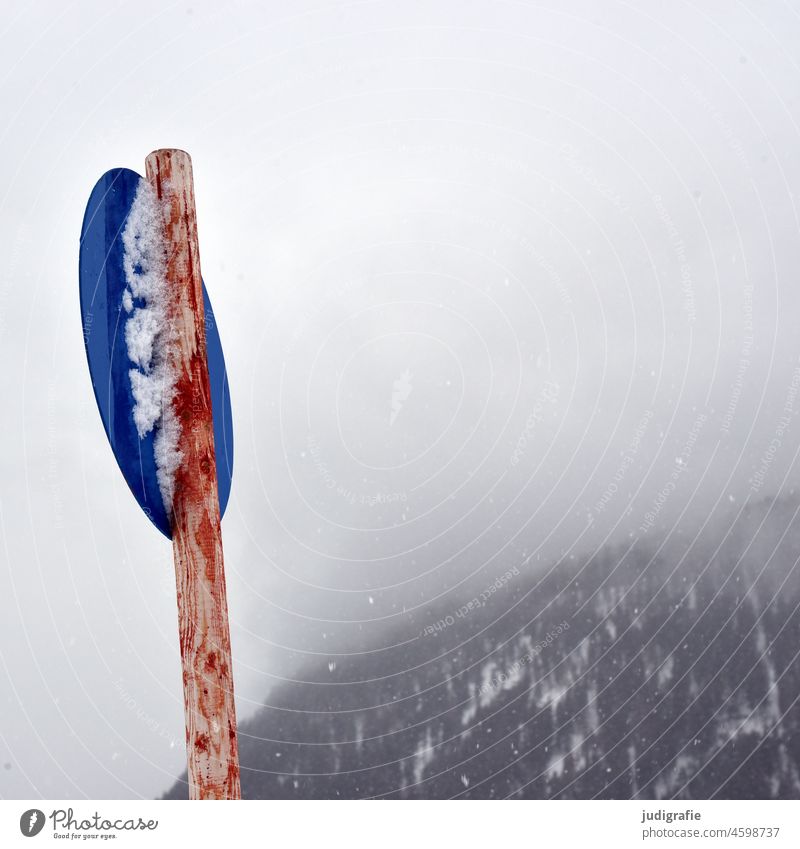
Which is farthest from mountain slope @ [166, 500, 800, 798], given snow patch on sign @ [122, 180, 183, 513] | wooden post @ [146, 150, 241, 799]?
snow patch on sign @ [122, 180, 183, 513]

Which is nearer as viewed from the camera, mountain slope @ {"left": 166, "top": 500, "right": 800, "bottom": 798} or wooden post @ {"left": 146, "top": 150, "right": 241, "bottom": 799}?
wooden post @ {"left": 146, "top": 150, "right": 241, "bottom": 799}

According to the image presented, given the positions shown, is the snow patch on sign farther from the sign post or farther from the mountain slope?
the mountain slope

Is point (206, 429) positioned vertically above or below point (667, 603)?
below

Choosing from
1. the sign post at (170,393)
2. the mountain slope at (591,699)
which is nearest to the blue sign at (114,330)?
the sign post at (170,393)

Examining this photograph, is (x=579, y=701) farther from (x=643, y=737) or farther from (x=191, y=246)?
(x=191, y=246)

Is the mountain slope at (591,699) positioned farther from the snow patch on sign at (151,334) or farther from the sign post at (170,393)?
the snow patch on sign at (151,334)
